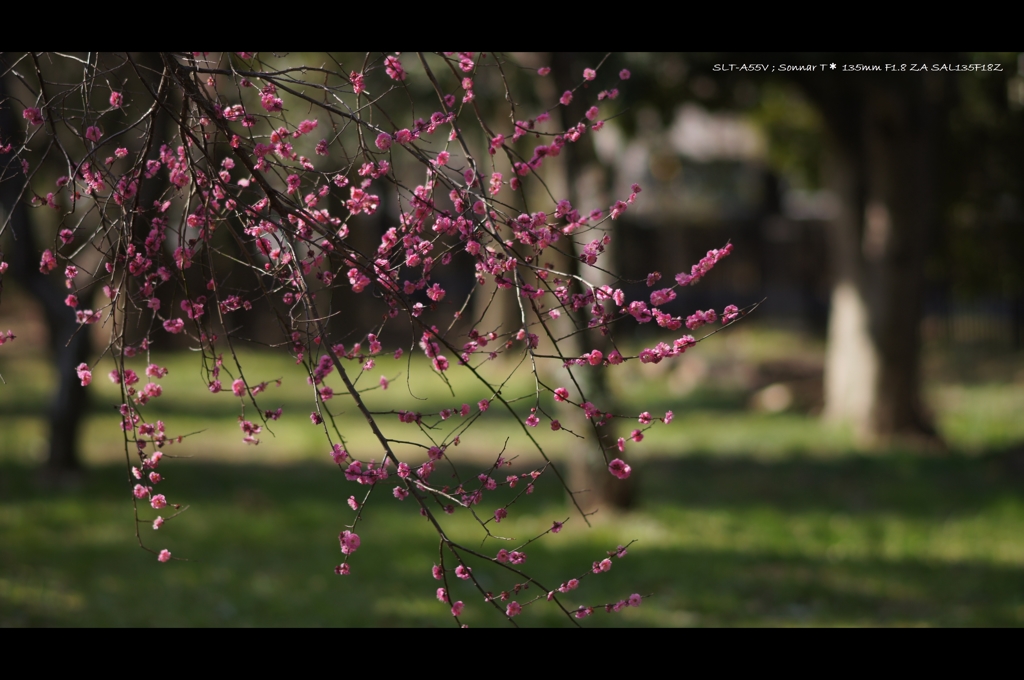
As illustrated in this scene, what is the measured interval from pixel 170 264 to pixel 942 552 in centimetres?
566

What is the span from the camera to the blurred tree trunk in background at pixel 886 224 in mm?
8859

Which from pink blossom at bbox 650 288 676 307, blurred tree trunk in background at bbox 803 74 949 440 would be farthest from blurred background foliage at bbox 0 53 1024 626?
pink blossom at bbox 650 288 676 307

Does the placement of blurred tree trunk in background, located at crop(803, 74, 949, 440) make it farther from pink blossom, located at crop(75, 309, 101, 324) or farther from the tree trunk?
pink blossom, located at crop(75, 309, 101, 324)

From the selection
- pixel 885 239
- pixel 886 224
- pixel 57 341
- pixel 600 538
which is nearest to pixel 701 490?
pixel 600 538

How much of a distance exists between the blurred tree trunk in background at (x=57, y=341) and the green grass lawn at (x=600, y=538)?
32cm

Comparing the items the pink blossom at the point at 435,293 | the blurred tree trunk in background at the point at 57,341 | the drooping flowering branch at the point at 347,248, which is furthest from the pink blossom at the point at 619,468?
the blurred tree trunk in background at the point at 57,341

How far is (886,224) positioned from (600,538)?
4444 millimetres

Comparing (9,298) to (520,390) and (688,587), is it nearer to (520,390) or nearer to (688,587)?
(520,390)

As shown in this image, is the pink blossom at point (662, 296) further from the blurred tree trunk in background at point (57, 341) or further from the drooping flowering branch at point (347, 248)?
the blurred tree trunk in background at point (57, 341)

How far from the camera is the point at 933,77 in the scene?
907cm

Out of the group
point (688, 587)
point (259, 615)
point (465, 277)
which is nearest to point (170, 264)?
point (259, 615)

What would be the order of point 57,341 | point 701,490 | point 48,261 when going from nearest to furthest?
point 48,261, point 701,490, point 57,341

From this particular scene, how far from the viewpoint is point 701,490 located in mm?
7969

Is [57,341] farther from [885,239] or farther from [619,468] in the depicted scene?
[885,239]
